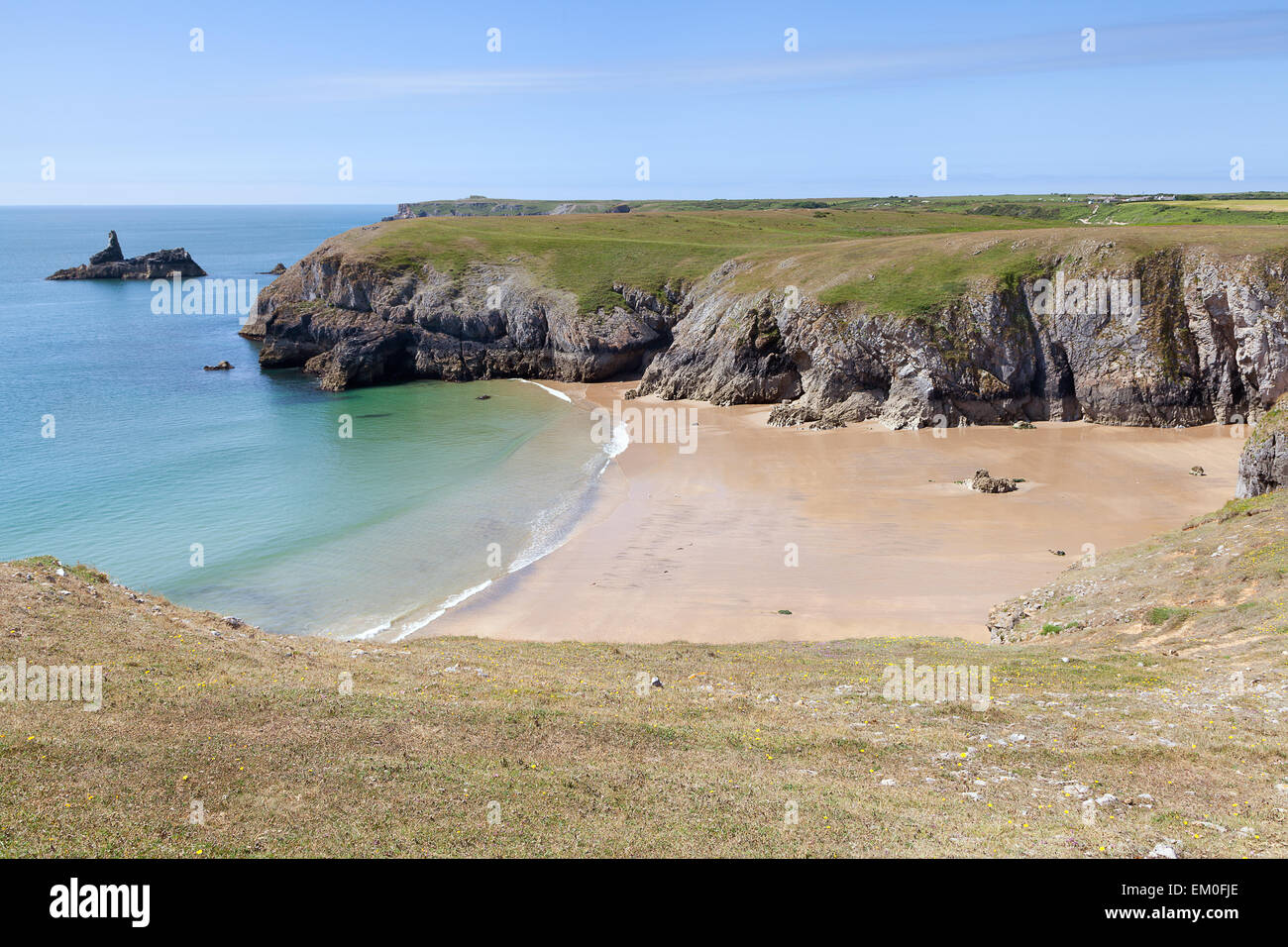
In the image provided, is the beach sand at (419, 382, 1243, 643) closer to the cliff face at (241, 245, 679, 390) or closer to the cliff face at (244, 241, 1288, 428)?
the cliff face at (244, 241, 1288, 428)

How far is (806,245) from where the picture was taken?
8450 centimetres

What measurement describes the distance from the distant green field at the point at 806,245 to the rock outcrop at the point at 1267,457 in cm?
3153

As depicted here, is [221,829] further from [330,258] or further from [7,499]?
[330,258]

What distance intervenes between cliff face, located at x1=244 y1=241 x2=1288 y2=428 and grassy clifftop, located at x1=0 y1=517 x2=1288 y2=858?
3783 centimetres

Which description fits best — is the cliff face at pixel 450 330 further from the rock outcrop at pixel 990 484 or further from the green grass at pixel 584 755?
the green grass at pixel 584 755

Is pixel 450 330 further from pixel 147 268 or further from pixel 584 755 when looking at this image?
pixel 147 268

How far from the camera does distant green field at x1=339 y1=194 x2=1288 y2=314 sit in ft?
203

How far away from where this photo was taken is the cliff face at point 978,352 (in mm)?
53969

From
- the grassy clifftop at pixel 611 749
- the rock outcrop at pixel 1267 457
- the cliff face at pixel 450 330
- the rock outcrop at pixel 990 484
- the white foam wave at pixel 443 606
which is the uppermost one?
the cliff face at pixel 450 330

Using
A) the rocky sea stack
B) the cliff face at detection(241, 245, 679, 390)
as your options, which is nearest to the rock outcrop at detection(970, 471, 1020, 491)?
the cliff face at detection(241, 245, 679, 390)

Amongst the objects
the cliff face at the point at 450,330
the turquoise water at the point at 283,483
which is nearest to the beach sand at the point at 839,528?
the turquoise water at the point at 283,483

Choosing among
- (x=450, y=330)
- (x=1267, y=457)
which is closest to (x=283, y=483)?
(x=450, y=330)

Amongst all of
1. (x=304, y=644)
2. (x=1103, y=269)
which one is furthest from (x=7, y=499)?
(x=1103, y=269)

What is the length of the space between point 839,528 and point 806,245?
5409cm
